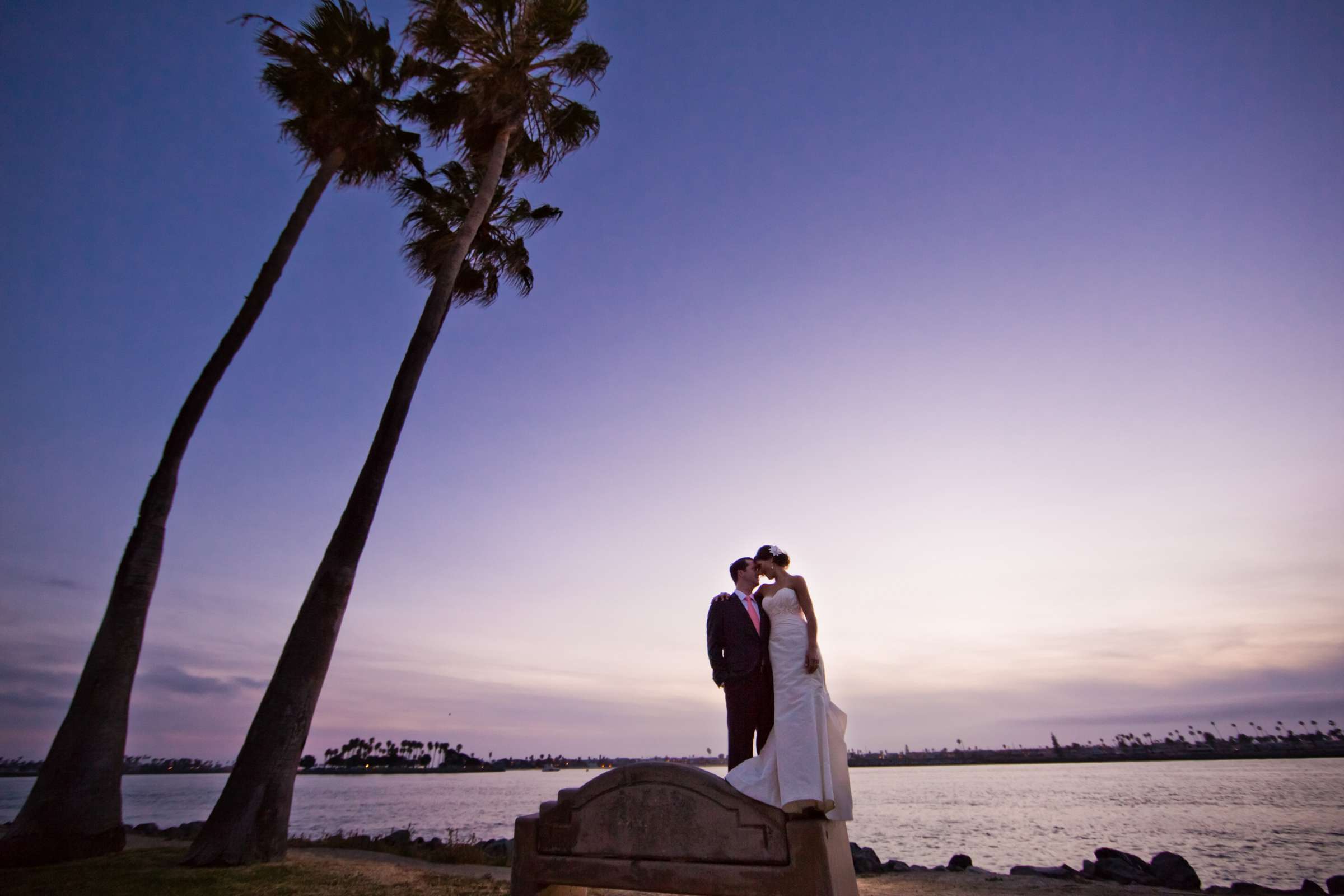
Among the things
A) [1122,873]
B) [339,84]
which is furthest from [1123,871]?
[339,84]

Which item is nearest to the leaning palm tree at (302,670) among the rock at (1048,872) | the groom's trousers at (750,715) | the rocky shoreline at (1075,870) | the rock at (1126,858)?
the rocky shoreline at (1075,870)

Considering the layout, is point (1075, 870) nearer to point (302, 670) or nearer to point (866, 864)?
point (866, 864)

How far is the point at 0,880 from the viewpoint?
655 cm

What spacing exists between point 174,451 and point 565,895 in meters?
9.41

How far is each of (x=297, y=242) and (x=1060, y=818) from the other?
122ft

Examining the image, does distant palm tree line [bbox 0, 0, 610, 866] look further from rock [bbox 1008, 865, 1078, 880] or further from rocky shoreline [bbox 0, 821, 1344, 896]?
rock [bbox 1008, 865, 1078, 880]

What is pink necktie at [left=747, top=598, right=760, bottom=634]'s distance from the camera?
5.12 meters

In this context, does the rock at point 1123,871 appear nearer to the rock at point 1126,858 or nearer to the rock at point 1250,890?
the rock at point 1126,858

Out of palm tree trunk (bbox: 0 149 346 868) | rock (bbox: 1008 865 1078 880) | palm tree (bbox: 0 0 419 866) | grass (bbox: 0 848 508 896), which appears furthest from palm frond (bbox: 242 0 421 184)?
rock (bbox: 1008 865 1078 880)

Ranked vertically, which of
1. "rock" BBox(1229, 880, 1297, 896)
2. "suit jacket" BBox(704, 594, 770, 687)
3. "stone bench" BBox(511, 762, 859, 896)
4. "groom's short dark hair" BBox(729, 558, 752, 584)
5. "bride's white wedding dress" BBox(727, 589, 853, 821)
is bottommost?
"rock" BBox(1229, 880, 1297, 896)

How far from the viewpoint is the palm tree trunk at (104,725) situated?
7.60 meters

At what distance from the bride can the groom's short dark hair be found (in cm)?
55

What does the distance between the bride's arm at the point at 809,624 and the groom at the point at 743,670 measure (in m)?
0.32

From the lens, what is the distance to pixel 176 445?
1002cm
